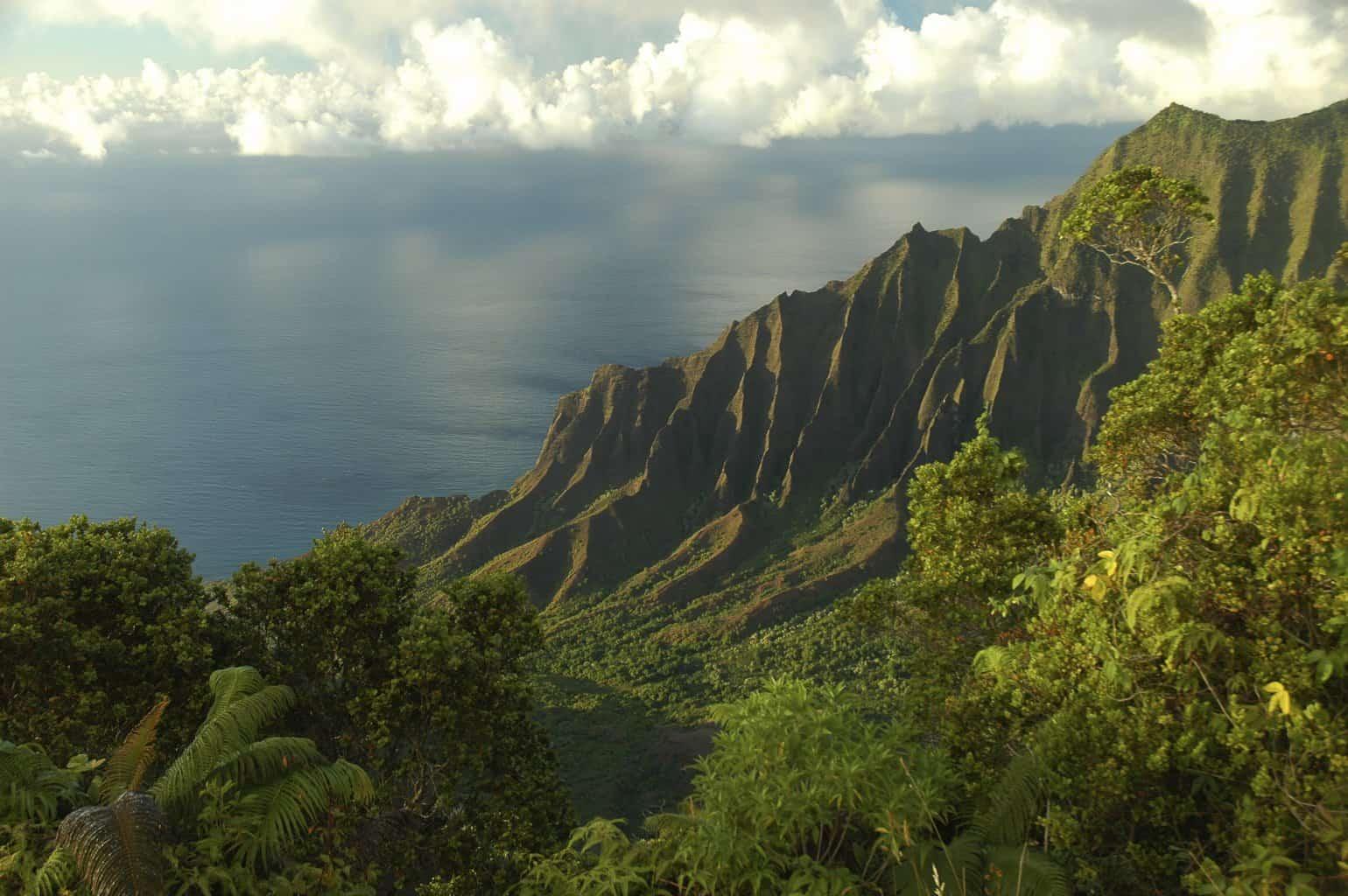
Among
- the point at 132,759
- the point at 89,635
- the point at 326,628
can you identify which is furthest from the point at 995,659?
the point at 89,635

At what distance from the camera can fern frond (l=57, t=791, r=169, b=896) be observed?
7750 mm

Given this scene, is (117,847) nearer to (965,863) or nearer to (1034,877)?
(965,863)

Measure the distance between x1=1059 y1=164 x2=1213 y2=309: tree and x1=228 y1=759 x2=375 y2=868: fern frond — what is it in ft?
61.4

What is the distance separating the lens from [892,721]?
12.0 meters

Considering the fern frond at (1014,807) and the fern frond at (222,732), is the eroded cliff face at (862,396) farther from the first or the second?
the fern frond at (1014,807)

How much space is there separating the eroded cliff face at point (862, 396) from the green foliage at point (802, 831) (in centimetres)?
7780

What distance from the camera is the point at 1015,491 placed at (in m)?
16.0

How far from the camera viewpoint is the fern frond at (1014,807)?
33.1 feet

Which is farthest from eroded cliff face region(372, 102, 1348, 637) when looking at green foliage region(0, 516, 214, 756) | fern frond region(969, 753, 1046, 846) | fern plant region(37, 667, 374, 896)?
fern frond region(969, 753, 1046, 846)

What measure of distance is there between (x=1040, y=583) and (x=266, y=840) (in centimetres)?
982

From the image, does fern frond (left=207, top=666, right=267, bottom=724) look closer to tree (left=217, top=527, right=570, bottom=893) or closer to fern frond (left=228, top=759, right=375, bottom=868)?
fern frond (left=228, top=759, right=375, bottom=868)

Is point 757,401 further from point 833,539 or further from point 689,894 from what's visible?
point 689,894

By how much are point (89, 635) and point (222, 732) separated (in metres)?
5.37

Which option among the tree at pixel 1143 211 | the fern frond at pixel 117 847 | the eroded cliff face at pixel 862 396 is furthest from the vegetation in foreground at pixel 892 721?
the eroded cliff face at pixel 862 396
